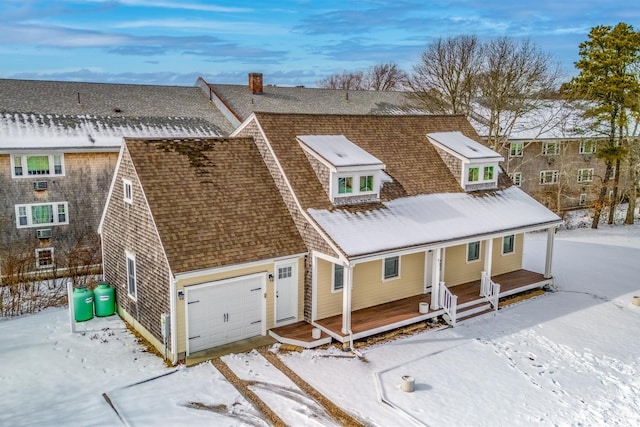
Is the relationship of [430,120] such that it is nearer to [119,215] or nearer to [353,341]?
[353,341]

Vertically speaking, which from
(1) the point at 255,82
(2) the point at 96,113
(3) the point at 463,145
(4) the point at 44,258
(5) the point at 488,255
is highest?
(1) the point at 255,82

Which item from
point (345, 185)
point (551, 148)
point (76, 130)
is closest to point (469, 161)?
point (345, 185)

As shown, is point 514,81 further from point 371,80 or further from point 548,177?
point 371,80

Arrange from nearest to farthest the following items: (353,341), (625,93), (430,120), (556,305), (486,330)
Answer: (353,341)
(486,330)
(556,305)
(430,120)
(625,93)

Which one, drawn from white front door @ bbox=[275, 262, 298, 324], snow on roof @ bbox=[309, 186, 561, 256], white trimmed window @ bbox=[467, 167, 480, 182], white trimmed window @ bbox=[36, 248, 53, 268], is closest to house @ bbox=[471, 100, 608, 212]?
white trimmed window @ bbox=[467, 167, 480, 182]

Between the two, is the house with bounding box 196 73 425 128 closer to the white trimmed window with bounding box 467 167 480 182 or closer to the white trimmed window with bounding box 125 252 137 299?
the white trimmed window with bounding box 467 167 480 182

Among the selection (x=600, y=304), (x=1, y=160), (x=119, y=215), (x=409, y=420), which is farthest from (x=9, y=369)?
(x=600, y=304)
